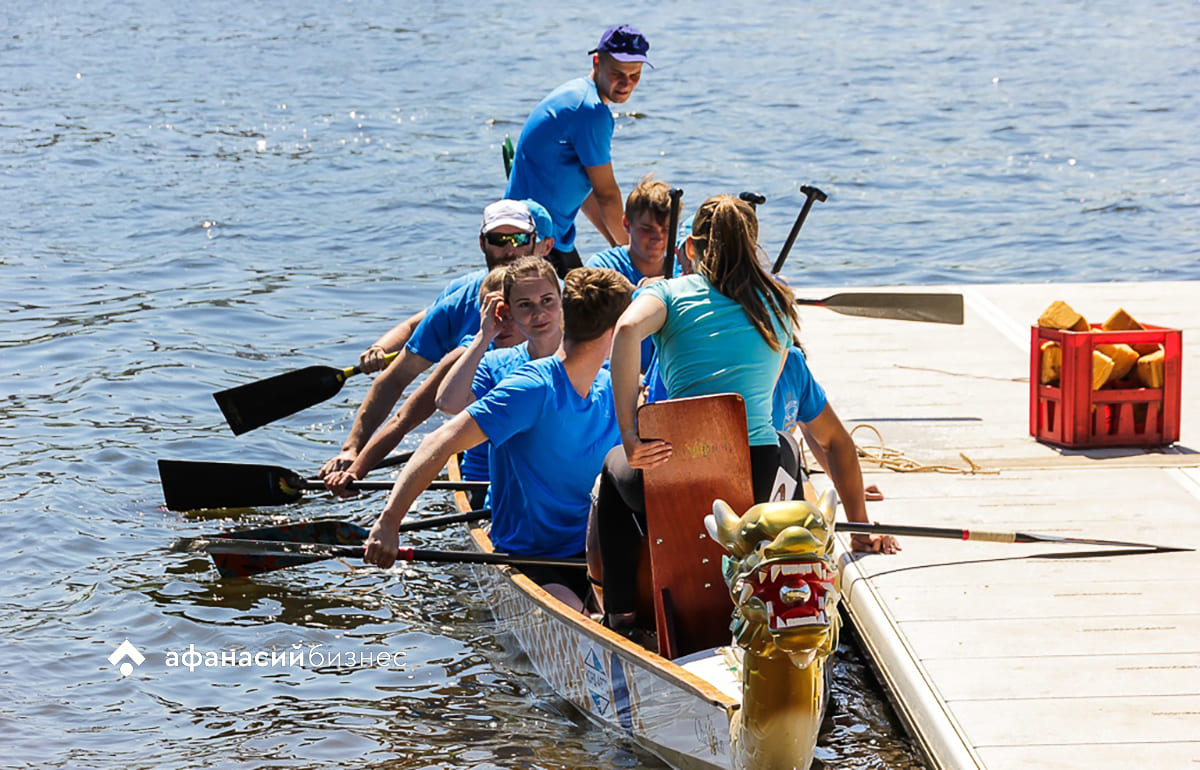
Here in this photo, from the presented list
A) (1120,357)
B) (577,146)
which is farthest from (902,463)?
(577,146)

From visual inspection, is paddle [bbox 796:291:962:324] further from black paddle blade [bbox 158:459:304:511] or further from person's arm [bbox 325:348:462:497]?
black paddle blade [bbox 158:459:304:511]

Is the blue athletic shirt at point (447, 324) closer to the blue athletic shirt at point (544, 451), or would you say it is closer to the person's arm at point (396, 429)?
the person's arm at point (396, 429)

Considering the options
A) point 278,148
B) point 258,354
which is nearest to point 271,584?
point 258,354

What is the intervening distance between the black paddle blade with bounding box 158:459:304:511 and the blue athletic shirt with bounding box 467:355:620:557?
1.74m

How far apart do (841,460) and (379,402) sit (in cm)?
236

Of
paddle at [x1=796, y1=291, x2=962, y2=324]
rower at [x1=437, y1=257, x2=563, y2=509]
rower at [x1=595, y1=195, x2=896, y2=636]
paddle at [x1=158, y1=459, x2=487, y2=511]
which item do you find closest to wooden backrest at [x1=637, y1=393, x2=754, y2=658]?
rower at [x1=595, y1=195, x2=896, y2=636]

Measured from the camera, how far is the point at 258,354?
11.1 metres

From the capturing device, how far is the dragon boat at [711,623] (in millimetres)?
3545

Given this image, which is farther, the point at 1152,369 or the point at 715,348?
the point at 1152,369

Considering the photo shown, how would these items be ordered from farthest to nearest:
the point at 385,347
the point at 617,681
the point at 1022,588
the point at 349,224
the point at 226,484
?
the point at 349,224 < the point at 385,347 < the point at 226,484 < the point at 1022,588 < the point at 617,681

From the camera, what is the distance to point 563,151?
7.77 meters

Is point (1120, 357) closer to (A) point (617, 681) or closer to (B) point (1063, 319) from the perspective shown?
(B) point (1063, 319)

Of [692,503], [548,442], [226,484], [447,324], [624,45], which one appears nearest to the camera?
[692,503]

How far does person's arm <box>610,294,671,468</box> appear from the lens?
4.48 metres
